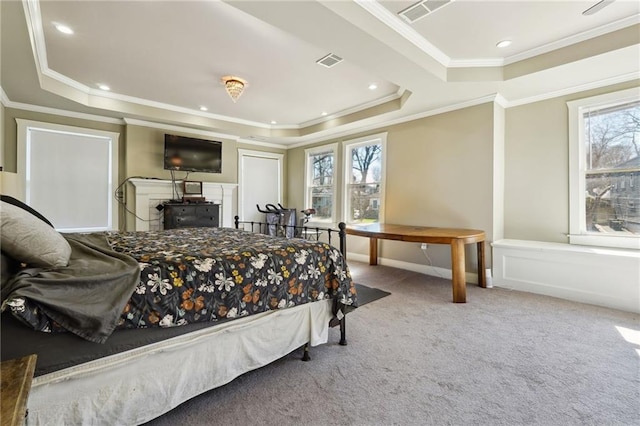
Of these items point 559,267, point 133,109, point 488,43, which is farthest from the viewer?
point 133,109

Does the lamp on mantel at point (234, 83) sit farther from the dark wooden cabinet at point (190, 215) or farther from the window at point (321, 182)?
the window at point (321, 182)

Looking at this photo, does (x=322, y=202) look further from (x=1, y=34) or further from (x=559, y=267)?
(x=1, y=34)

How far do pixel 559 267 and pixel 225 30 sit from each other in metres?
4.38

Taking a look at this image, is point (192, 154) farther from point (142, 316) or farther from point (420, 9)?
point (142, 316)

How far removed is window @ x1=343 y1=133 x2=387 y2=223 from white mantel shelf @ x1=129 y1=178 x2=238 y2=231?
2.57m

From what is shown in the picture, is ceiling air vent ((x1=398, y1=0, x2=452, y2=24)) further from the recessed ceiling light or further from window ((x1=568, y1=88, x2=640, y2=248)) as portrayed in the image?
the recessed ceiling light

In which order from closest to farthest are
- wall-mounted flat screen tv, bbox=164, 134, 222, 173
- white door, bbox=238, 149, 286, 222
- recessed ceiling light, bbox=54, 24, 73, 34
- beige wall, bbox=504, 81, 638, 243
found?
recessed ceiling light, bbox=54, 24, 73, 34, beige wall, bbox=504, 81, 638, 243, wall-mounted flat screen tv, bbox=164, 134, 222, 173, white door, bbox=238, 149, 286, 222

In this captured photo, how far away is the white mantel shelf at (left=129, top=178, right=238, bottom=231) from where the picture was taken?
4.95 metres

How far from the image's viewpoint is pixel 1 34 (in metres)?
2.39

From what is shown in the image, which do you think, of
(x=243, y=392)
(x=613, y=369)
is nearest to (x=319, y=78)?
(x=243, y=392)

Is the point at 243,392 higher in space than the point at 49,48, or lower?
lower

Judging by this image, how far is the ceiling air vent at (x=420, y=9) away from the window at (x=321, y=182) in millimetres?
3454

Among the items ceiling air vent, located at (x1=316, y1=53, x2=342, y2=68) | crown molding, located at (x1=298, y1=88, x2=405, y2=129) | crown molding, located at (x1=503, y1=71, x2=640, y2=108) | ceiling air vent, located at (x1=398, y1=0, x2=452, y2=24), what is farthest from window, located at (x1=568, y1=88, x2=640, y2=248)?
ceiling air vent, located at (x1=316, y1=53, x2=342, y2=68)

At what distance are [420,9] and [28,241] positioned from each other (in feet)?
9.97
